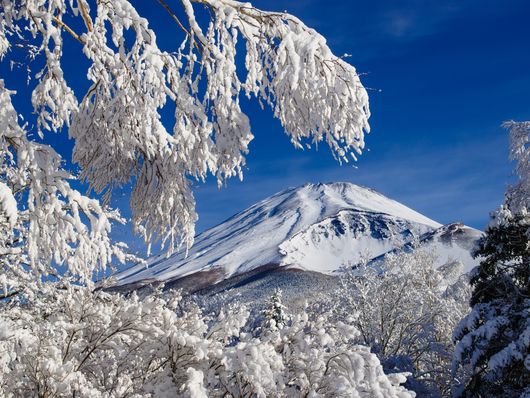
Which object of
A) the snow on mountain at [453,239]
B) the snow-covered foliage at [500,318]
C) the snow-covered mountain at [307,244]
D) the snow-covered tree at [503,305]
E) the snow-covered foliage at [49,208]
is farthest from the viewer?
the snow-covered mountain at [307,244]

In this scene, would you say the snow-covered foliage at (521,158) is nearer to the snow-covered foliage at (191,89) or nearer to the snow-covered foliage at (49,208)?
the snow-covered foliage at (191,89)

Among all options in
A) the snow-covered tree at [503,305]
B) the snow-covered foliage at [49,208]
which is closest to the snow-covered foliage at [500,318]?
the snow-covered tree at [503,305]

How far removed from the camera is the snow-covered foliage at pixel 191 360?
418cm

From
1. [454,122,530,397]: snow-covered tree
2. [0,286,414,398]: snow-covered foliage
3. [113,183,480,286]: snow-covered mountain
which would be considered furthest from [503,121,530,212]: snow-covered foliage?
[113,183,480,286]: snow-covered mountain

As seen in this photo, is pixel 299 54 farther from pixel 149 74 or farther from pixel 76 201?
pixel 76 201

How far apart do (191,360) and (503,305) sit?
824 centimetres

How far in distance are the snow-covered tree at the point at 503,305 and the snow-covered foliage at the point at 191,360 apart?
625cm

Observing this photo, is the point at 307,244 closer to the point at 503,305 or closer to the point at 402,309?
the point at 402,309

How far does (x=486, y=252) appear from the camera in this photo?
11336mm

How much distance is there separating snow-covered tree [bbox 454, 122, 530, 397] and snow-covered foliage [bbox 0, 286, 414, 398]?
625 cm

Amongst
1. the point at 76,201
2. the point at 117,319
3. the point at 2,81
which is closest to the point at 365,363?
the point at 117,319

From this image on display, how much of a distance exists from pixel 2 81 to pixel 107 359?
3553 mm

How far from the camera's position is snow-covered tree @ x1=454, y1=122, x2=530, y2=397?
9859 millimetres

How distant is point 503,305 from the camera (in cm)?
1063
